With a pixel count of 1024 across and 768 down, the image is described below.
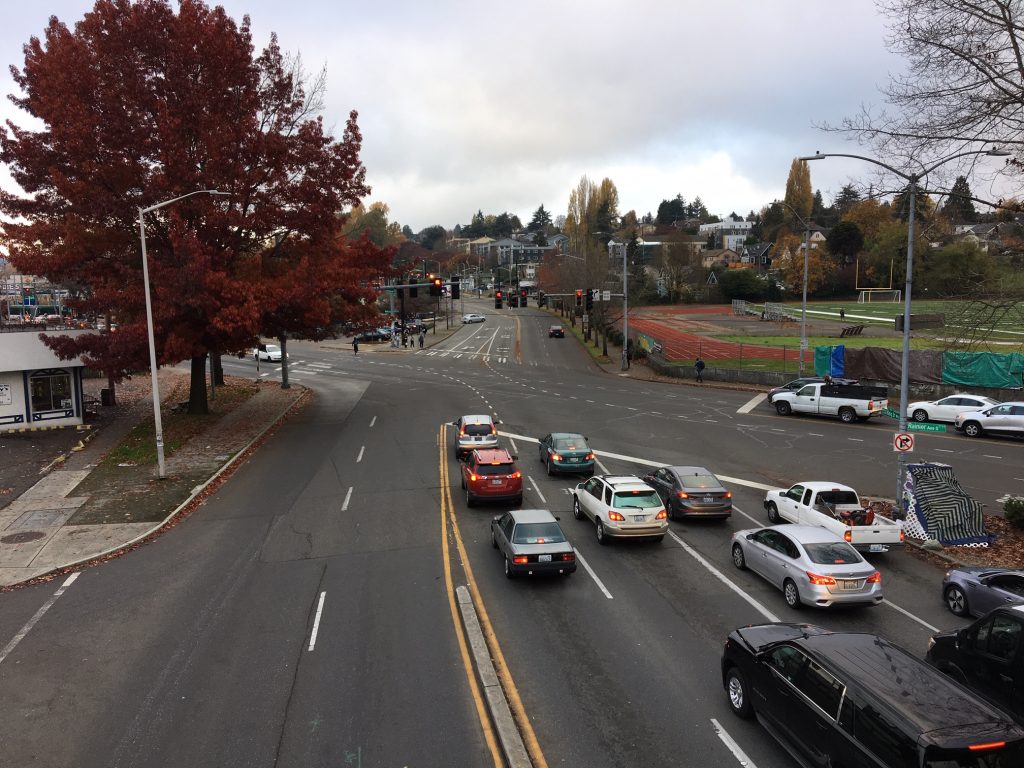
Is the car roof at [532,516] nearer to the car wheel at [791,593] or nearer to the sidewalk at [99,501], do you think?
the car wheel at [791,593]

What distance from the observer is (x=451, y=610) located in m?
12.3

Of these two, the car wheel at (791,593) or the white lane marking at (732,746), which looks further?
the car wheel at (791,593)

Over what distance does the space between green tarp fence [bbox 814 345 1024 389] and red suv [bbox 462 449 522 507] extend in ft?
66.7

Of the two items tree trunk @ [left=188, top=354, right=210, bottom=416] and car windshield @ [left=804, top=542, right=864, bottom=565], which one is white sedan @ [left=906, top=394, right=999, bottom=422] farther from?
tree trunk @ [left=188, top=354, right=210, bottom=416]

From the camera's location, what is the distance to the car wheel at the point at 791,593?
12.5 metres

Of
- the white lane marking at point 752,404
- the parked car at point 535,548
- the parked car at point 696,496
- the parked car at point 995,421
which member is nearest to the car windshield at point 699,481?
the parked car at point 696,496

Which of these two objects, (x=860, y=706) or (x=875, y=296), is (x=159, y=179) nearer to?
(x=860, y=706)

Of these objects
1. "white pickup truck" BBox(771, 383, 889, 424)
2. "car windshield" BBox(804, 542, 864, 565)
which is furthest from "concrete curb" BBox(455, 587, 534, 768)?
"white pickup truck" BBox(771, 383, 889, 424)

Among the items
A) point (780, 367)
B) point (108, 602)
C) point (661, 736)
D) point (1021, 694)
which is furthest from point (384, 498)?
point (780, 367)

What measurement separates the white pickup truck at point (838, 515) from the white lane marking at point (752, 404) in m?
18.6

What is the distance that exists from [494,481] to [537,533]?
5.08m

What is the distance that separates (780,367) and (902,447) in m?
30.4

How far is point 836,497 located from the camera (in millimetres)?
16219

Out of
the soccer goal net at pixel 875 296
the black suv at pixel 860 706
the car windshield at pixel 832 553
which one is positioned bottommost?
the car windshield at pixel 832 553
